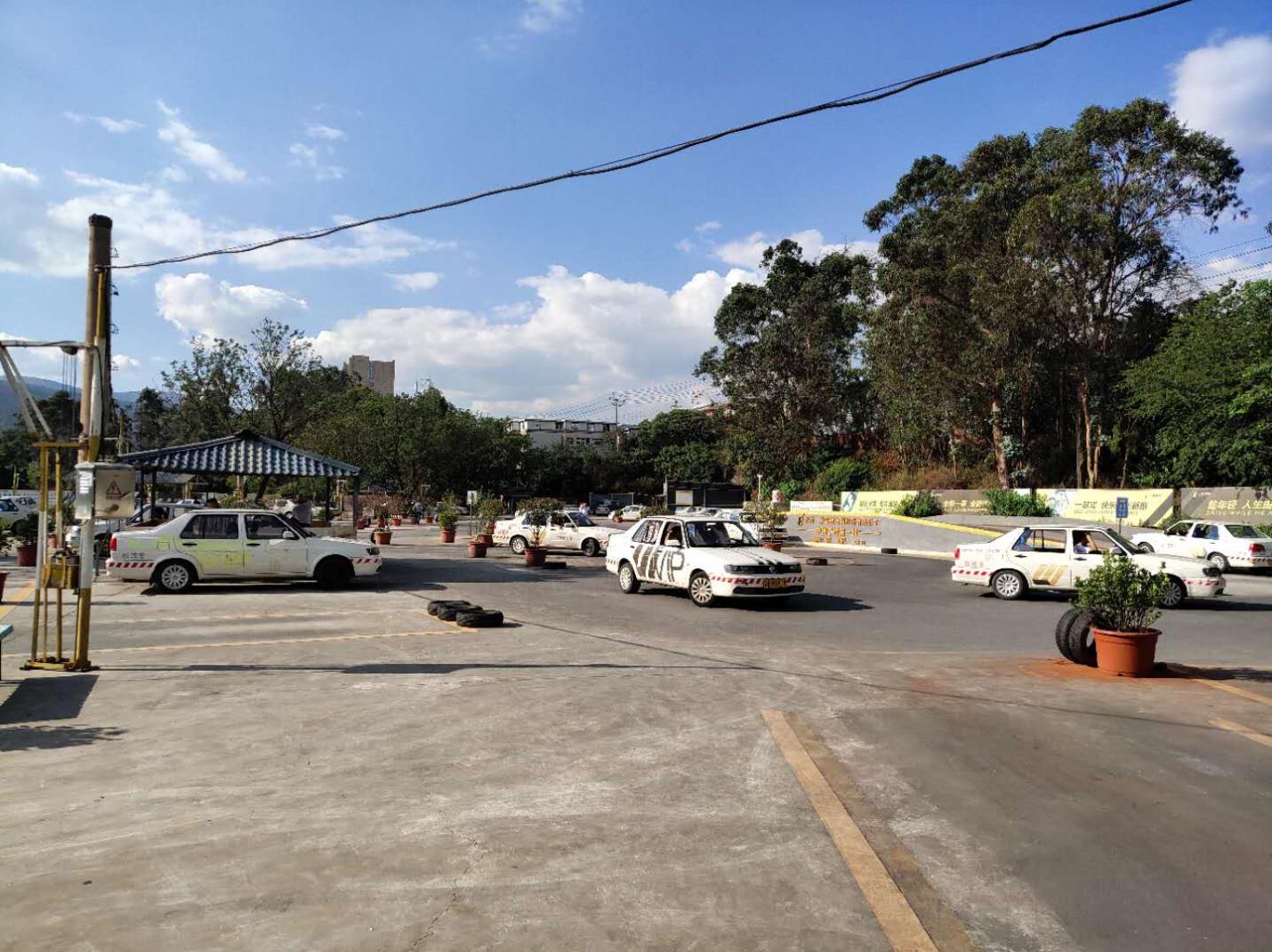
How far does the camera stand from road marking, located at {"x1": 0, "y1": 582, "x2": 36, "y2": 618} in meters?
13.3

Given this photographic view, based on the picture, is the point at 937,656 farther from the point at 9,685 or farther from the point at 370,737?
the point at 9,685

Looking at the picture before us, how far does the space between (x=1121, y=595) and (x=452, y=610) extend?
28.1ft

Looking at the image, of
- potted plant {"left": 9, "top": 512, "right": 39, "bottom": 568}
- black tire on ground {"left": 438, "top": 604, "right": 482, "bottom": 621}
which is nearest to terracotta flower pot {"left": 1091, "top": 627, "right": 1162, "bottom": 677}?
black tire on ground {"left": 438, "top": 604, "right": 482, "bottom": 621}

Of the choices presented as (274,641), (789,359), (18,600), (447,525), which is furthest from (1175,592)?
(789,359)

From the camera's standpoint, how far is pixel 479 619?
12156 millimetres

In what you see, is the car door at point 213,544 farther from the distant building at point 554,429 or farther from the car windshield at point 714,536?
the distant building at point 554,429

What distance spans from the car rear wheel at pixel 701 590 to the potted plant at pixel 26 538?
1672cm

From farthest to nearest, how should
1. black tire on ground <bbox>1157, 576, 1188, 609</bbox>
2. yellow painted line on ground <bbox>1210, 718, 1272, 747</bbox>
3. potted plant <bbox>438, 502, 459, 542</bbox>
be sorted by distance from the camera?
potted plant <bbox>438, 502, 459, 542</bbox>, black tire on ground <bbox>1157, 576, 1188, 609</bbox>, yellow painted line on ground <bbox>1210, 718, 1272, 747</bbox>

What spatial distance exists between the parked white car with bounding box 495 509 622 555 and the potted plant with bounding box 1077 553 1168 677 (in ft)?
63.1

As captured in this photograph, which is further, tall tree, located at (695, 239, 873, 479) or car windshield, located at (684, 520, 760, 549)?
tall tree, located at (695, 239, 873, 479)

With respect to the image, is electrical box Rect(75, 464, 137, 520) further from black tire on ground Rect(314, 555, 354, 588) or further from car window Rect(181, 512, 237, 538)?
black tire on ground Rect(314, 555, 354, 588)

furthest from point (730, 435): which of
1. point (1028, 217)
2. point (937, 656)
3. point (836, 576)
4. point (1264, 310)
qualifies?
point (937, 656)

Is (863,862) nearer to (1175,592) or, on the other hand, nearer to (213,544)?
(1175,592)

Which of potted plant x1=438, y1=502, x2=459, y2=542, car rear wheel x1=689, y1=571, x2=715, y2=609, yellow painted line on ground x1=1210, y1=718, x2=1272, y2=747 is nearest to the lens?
yellow painted line on ground x1=1210, y1=718, x2=1272, y2=747
